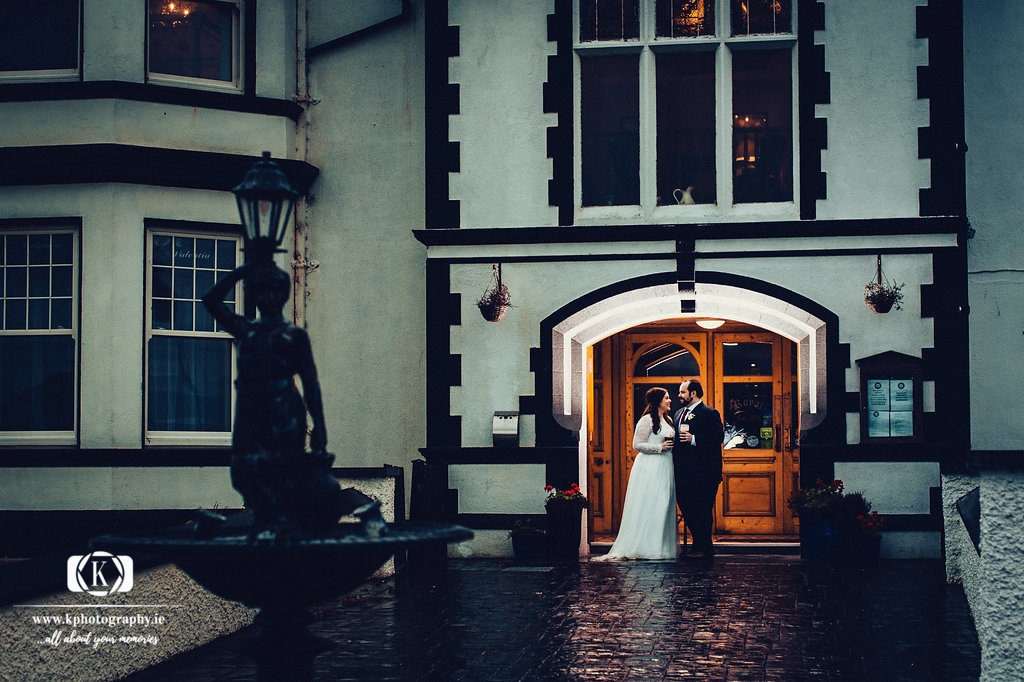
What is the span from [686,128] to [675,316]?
211 cm

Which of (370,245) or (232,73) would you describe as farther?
(370,245)

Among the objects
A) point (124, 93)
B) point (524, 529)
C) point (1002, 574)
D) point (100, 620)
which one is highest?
point (124, 93)

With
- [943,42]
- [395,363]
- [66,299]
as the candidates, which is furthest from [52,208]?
[943,42]

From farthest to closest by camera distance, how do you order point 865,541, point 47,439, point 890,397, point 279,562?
point 47,439
point 890,397
point 865,541
point 279,562

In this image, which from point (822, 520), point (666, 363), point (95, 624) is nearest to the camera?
point (95, 624)

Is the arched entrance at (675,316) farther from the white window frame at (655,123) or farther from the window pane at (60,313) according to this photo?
the window pane at (60,313)

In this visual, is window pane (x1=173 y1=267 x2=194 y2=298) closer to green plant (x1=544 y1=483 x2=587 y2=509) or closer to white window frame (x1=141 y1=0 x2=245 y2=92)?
white window frame (x1=141 y1=0 x2=245 y2=92)

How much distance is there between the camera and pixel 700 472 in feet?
42.3

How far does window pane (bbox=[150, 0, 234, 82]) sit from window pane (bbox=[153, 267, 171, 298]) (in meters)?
2.23

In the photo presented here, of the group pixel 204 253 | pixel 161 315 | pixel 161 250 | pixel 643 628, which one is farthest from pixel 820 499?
pixel 161 250

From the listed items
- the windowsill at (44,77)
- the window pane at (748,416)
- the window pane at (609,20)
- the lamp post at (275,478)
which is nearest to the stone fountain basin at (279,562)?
the lamp post at (275,478)

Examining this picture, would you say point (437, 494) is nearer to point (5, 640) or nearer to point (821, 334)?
point (821, 334)

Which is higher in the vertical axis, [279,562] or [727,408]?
[727,408]

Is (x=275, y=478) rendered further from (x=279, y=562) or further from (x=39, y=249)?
(x=39, y=249)
